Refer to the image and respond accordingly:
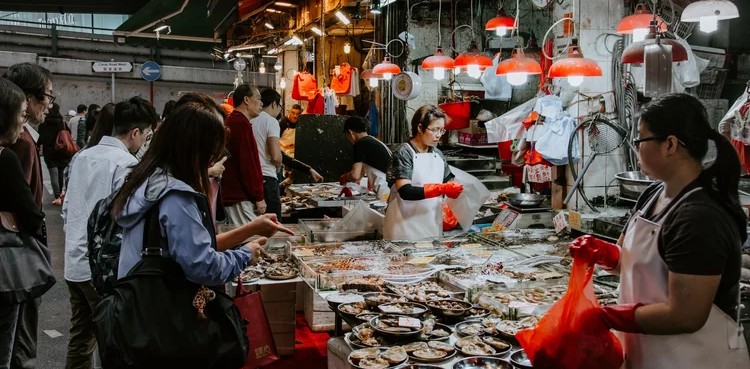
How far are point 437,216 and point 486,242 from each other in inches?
21.8

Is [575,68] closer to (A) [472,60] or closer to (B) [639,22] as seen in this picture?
(B) [639,22]

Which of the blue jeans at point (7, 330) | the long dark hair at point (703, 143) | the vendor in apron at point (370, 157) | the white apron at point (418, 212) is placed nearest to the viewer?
the long dark hair at point (703, 143)

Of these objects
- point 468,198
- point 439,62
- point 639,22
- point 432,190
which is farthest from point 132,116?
point 439,62

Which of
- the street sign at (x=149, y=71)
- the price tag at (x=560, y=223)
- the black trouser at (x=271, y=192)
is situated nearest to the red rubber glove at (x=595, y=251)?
the price tag at (x=560, y=223)

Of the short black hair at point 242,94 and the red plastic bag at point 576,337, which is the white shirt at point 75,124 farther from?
the red plastic bag at point 576,337

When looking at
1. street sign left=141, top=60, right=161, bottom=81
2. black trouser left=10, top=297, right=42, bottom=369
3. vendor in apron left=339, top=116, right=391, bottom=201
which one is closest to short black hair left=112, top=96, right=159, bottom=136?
black trouser left=10, top=297, right=42, bottom=369

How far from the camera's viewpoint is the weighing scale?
276 inches

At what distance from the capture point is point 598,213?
7.07 metres

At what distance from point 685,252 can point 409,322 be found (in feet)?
5.86

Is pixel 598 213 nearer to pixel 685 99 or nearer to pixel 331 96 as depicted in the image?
pixel 685 99

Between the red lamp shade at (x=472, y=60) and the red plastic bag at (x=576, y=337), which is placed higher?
the red lamp shade at (x=472, y=60)

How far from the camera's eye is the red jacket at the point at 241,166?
6516mm

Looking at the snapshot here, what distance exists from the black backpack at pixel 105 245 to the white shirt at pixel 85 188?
1.26 meters

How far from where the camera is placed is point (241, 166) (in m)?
6.59
